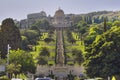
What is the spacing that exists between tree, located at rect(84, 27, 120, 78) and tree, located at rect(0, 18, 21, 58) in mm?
21657

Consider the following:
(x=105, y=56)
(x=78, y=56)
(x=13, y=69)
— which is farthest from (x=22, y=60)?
(x=78, y=56)

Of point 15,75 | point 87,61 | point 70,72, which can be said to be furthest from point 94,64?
point 70,72

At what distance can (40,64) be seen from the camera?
86688 mm

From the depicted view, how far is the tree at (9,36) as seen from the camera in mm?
74419

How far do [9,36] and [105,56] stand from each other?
26.2m

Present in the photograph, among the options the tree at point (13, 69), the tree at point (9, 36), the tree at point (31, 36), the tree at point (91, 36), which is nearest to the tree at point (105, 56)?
the tree at point (91, 36)

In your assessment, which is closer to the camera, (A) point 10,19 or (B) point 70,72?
(A) point 10,19

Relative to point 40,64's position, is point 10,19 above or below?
above

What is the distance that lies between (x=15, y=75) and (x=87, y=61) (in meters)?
9.99

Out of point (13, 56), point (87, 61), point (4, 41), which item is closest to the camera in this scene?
point (87, 61)

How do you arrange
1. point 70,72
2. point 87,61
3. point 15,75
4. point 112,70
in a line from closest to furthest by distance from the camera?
point 112,70 → point 87,61 → point 15,75 → point 70,72

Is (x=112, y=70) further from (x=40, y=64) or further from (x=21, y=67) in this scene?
(x=40, y=64)

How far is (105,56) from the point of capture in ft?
173

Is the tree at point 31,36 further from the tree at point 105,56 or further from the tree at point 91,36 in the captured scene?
the tree at point 105,56
